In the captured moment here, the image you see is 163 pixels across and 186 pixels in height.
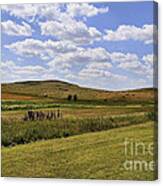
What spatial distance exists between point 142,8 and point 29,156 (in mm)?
1010

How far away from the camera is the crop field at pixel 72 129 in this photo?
4323 mm

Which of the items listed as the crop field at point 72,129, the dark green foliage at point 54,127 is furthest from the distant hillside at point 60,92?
the dark green foliage at point 54,127

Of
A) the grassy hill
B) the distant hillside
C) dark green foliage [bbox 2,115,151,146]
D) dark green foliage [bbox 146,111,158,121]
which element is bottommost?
the grassy hill

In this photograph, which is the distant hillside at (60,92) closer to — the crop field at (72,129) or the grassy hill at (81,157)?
the crop field at (72,129)

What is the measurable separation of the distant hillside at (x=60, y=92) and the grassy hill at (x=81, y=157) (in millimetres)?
169

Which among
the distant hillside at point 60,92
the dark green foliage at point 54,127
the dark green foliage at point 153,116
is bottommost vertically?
the dark green foliage at point 54,127

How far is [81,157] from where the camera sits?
173 inches

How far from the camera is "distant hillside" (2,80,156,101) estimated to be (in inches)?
170

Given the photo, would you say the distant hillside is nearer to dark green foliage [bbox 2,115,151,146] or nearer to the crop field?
the crop field

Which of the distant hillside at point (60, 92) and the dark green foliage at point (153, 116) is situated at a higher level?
the distant hillside at point (60, 92)

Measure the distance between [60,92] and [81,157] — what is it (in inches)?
14.6

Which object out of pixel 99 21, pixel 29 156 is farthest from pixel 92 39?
pixel 29 156

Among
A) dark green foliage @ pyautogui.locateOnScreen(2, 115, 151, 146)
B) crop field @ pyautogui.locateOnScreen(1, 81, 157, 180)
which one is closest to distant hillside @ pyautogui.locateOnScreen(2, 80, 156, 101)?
crop field @ pyautogui.locateOnScreen(1, 81, 157, 180)

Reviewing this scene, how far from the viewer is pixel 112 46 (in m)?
4.37
